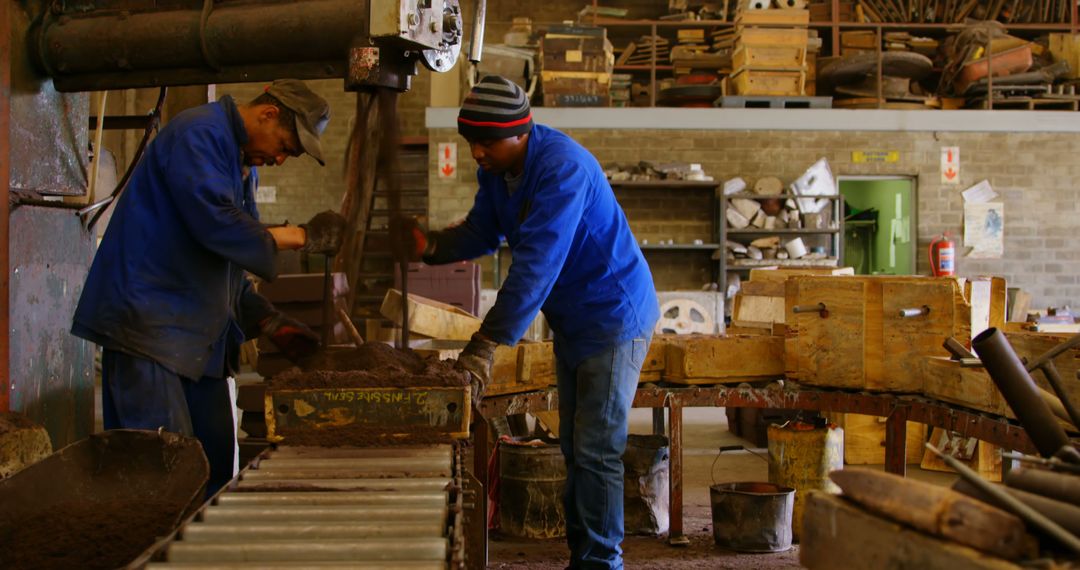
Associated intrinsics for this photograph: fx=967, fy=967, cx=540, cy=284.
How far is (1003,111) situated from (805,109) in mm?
2107

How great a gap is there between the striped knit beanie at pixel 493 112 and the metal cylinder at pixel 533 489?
66.7 inches

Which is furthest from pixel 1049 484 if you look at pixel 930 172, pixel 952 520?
pixel 930 172

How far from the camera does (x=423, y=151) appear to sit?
11.1m

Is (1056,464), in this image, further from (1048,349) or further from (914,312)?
(914,312)

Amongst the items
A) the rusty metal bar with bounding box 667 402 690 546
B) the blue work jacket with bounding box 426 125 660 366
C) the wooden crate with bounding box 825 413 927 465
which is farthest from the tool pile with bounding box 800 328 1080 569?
the wooden crate with bounding box 825 413 927 465

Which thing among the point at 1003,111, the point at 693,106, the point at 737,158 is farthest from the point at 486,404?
the point at 1003,111

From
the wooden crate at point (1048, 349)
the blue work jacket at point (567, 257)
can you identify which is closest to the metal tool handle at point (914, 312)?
the wooden crate at point (1048, 349)

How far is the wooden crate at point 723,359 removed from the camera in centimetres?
380

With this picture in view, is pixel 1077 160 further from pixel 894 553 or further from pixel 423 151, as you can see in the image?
pixel 894 553

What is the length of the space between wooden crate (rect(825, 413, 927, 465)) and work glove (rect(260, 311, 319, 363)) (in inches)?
146

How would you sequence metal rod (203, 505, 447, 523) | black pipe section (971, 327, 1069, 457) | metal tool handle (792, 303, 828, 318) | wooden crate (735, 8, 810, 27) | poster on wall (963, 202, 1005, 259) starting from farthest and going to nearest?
poster on wall (963, 202, 1005, 259) → wooden crate (735, 8, 810, 27) → metal tool handle (792, 303, 828, 318) → black pipe section (971, 327, 1069, 457) → metal rod (203, 505, 447, 523)

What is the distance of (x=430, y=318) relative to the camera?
13.2 feet

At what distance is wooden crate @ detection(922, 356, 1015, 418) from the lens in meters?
3.03

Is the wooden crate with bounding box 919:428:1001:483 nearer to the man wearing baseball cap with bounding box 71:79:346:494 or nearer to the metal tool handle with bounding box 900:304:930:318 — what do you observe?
the metal tool handle with bounding box 900:304:930:318
